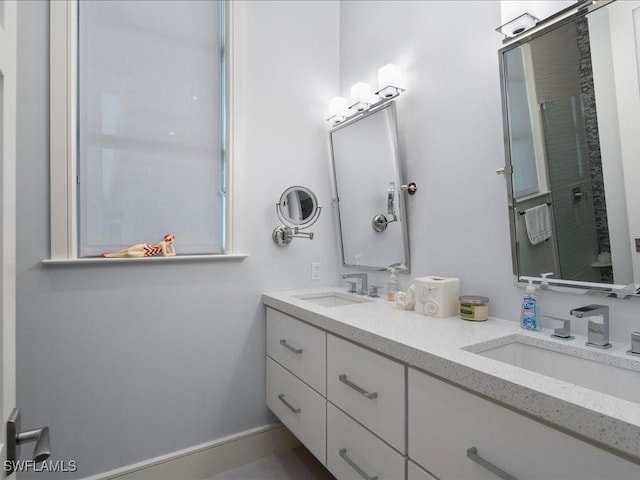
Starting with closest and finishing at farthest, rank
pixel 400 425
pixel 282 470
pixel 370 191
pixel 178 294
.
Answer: pixel 400 425 < pixel 178 294 < pixel 282 470 < pixel 370 191

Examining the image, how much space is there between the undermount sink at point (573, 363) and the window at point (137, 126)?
54.9 inches

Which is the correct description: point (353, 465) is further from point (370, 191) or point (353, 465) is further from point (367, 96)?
point (367, 96)

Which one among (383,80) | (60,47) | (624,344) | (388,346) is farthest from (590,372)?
(60,47)

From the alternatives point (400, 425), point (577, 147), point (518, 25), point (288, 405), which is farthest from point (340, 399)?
point (518, 25)

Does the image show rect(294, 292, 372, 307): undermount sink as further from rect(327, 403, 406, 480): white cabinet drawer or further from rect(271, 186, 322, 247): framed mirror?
rect(327, 403, 406, 480): white cabinet drawer

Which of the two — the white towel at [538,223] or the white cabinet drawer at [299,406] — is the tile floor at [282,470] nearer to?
the white cabinet drawer at [299,406]

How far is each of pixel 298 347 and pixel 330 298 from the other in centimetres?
51

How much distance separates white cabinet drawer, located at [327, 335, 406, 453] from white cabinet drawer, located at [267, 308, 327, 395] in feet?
0.22

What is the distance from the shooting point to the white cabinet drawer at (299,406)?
4.84ft

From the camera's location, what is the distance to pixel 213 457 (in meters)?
1.82

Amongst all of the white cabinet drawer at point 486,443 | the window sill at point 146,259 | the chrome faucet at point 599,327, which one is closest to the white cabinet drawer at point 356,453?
the white cabinet drawer at point 486,443

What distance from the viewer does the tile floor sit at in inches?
71.3

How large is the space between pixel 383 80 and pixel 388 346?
1.35 m

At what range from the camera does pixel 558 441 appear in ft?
2.30
